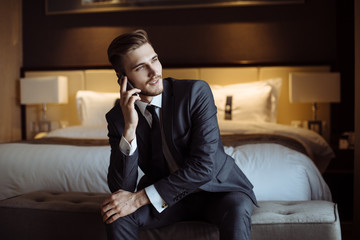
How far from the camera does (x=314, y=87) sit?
3.93 meters

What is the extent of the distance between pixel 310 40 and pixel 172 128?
10.5ft

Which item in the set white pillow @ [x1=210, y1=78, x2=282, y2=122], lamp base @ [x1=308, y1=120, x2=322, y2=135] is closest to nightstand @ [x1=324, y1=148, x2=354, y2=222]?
lamp base @ [x1=308, y1=120, x2=322, y2=135]

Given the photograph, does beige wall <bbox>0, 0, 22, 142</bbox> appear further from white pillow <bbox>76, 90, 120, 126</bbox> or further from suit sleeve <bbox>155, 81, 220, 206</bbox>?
suit sleeve <bbox>155, 81, 220, 206</bbox>

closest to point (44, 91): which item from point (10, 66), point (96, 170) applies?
point (10, 66)

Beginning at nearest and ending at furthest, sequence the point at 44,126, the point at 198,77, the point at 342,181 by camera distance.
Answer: the point at 342,181, the point at 198,77, the point at 44,126

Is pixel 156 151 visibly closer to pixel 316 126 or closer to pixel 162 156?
pixel 162 156

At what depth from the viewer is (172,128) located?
5.22ft

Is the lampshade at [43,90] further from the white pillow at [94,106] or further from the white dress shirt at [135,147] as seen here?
the white dress shirt at [135,147]

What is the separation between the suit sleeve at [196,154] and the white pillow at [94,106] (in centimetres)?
261

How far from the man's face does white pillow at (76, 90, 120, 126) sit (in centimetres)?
254

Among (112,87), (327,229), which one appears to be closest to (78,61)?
(112,87)

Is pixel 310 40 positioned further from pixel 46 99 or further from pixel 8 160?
pixel 8 160

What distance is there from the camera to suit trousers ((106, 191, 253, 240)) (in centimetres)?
142

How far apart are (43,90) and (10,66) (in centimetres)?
57
